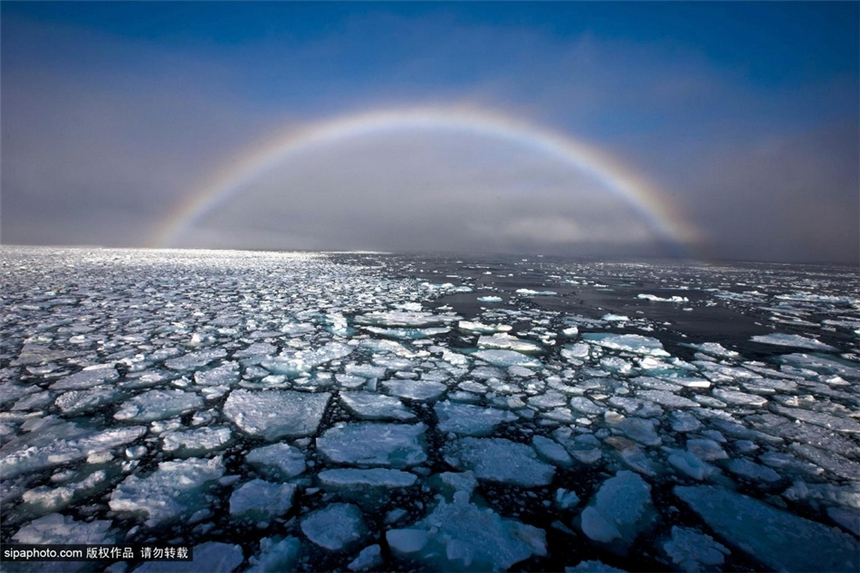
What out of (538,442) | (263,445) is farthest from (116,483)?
(538,442)

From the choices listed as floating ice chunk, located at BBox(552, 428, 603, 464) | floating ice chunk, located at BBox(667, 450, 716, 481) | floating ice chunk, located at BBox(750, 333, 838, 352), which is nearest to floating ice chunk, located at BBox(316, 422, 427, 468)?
floating ice chunk, located at BBox(552, 428, 603, 464)

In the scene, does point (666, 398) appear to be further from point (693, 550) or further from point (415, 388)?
point (415, 388)

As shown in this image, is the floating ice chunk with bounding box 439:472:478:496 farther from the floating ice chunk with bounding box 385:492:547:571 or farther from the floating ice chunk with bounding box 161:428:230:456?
the floating ice chunk with bounding box 161:428:230:456

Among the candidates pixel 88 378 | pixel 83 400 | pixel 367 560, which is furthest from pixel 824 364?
pixel 88 378

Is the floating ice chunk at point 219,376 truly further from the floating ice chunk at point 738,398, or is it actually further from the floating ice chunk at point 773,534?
the floating ice chunk at point 738,398

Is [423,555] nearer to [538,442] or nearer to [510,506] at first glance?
[510,506]

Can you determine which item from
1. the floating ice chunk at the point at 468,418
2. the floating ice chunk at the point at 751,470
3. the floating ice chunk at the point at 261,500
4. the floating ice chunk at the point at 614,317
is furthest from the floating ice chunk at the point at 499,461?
the floating ice chunk at the point at 614,317
